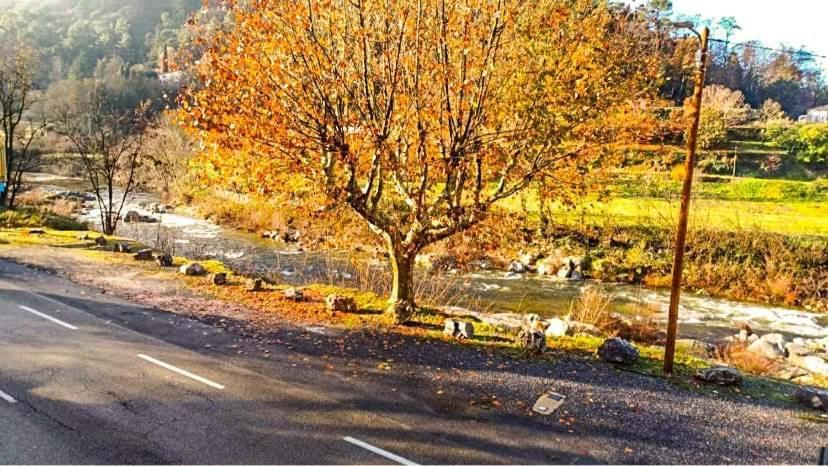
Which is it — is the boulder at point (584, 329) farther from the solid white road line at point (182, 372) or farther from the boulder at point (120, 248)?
the boulder at point (120, 248)

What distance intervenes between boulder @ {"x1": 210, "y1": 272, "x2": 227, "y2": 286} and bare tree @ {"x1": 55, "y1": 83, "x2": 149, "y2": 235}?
13.1 metres

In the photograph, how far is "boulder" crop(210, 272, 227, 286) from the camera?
15.1 meters

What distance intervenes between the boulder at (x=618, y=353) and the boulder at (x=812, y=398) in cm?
253

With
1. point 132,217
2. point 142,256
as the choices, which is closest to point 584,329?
point 142,256

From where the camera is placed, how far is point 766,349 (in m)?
13.9

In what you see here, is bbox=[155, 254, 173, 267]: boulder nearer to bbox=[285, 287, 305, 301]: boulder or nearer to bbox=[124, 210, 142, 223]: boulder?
bbox=[285, 287, 305, 301]: boulder

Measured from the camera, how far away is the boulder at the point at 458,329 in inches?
451

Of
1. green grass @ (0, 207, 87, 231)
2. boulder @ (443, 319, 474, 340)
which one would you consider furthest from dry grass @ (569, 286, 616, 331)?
green grass @ (0, 207, 87, 231)

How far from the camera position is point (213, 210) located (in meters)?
33.6

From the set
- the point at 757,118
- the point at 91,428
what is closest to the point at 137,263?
the point at 91,428

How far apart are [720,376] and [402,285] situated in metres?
6.38

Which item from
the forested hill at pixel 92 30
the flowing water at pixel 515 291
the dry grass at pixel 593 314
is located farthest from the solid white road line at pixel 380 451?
the forested hill at pixel 92 30

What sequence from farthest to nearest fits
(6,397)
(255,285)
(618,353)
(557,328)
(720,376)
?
1. (255,285)
2. (557,328)
3. (618,353)
4. (720,376)
5. (6,397)

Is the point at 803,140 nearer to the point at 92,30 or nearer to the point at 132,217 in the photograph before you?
the point at 132,217
